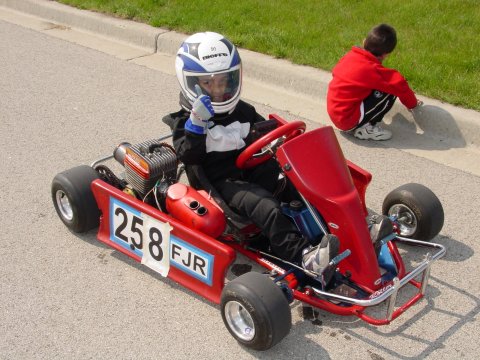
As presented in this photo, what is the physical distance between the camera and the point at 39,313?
3.83 m

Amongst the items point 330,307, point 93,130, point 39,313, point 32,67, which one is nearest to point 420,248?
point 330,307

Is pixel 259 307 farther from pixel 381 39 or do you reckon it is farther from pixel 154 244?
pixel 381 39

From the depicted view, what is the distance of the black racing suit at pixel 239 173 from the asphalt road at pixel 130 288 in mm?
372

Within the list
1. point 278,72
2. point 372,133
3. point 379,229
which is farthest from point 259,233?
point 278,72

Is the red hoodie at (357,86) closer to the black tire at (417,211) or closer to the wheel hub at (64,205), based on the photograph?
the black tire at (417,211)

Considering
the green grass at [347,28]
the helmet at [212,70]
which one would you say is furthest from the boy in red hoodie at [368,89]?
the helmet at [212,70]

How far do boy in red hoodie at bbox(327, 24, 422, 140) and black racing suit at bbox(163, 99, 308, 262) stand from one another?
1.58 m

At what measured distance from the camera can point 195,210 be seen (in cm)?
384

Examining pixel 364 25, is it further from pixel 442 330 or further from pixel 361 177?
pixel 442 330

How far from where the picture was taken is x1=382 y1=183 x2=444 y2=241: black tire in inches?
164

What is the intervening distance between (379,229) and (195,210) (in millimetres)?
984

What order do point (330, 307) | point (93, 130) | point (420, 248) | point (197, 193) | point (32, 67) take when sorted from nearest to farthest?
1. point (330, 307)
2. point (197, 193)
3. point (420, 248)
4. point (93, 130)
5. point (32, 67)

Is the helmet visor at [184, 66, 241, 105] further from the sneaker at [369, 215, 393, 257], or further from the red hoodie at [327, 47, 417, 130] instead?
the red hoodie at [327, 47, 417, 130]

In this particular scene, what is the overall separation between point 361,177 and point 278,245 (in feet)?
2.42
